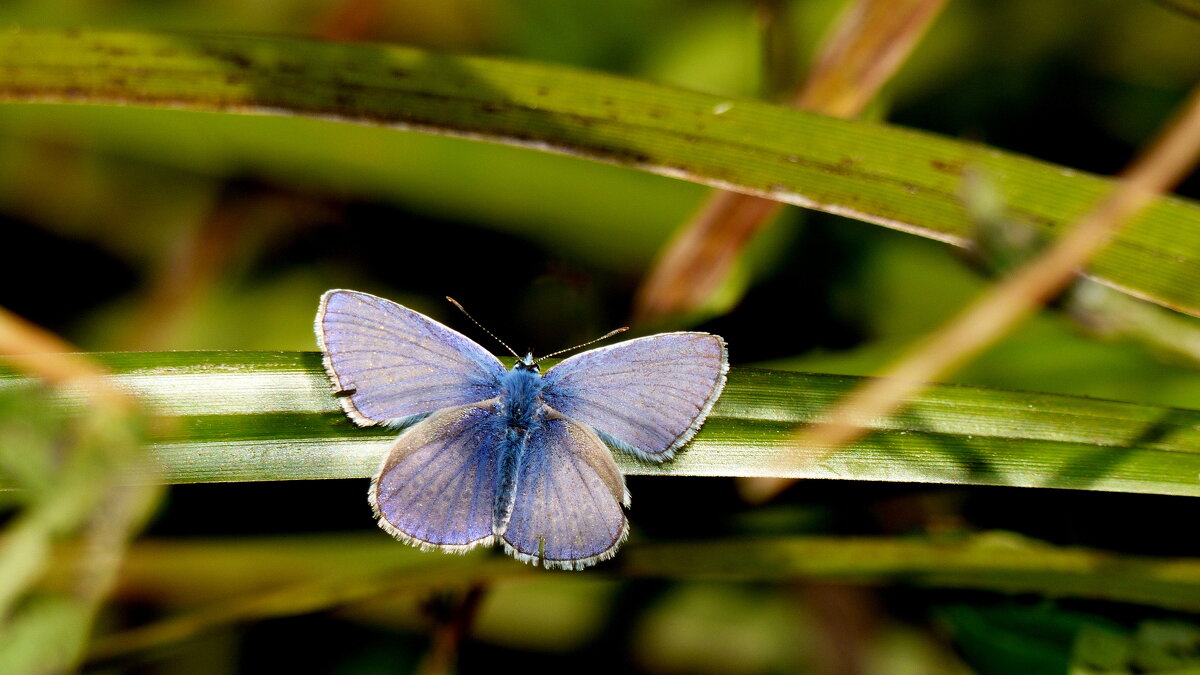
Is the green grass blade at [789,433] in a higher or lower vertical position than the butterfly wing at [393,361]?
lower

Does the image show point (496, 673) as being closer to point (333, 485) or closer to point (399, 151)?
point (333, 485)

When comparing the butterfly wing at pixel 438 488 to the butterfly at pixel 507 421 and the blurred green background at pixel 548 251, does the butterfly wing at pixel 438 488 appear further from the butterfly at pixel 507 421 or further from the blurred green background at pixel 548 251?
the blurred green background at pixel 548 251

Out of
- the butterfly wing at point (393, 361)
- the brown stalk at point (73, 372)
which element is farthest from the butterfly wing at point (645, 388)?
the brown stalk at point (73, 372)

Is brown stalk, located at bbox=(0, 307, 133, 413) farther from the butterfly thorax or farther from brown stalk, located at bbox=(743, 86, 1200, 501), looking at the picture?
brown stalk, located at bbox=(743, 86, 1200, 501)

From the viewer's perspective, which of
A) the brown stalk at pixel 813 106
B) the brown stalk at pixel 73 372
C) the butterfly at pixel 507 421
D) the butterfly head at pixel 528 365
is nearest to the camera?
the brown stalk at pixel 73 372

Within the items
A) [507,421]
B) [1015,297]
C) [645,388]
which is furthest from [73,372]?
[1015,297]

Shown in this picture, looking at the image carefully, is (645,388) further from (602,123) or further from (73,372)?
(73,372)

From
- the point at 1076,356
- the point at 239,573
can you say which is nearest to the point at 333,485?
the point at 239,573
